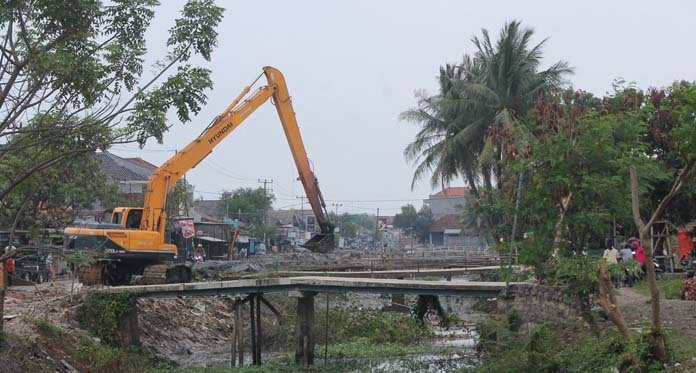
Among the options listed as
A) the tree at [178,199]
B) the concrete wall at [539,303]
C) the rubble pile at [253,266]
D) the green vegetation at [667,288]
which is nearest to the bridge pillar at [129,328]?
the rubble pile at [253,266]

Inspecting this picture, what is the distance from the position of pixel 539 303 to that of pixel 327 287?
6076 millimetres

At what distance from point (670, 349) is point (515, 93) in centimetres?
2733

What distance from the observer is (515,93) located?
135 ft

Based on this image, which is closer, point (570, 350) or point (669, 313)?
point (570, 350)

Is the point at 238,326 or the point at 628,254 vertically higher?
the point at 628,254

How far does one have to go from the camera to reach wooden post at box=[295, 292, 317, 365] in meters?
24.7

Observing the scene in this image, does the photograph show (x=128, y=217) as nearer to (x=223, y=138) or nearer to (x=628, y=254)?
(x=223, y=138)

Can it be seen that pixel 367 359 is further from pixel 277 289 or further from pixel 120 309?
pixel 120 309

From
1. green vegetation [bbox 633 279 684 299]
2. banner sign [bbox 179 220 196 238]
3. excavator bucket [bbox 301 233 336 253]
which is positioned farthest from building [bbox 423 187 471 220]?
green vegetation [bbox 633 279 684 299]

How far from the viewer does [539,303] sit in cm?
1992

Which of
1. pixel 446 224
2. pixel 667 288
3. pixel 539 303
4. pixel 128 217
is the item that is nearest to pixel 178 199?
pixel 128 217

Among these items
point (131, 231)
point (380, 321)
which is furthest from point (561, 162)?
point (131, 231)

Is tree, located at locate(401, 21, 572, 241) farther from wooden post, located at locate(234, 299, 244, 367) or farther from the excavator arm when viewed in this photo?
wooden post, located at locate(234, 299, 244, 367)

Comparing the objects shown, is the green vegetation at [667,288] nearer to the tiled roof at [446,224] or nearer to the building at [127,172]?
the building at [127,172]
